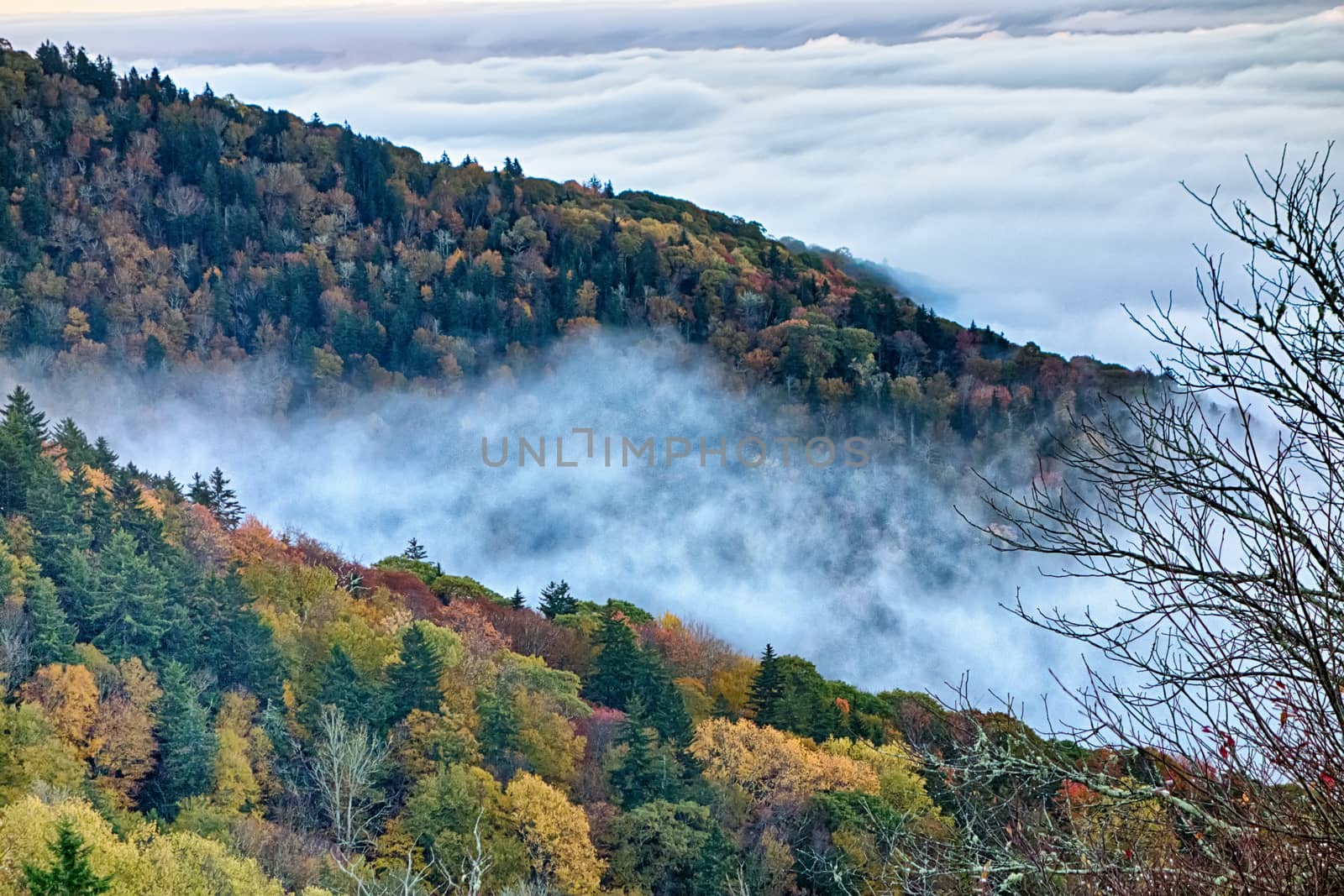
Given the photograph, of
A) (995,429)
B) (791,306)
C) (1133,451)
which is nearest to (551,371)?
(791,306)

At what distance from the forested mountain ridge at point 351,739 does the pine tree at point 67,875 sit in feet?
7.09

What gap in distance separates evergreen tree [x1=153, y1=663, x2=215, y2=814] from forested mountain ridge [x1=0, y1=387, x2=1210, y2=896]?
6 cm

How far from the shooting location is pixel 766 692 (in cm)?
4078

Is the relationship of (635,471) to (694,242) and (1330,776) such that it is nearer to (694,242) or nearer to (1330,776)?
(694,242)

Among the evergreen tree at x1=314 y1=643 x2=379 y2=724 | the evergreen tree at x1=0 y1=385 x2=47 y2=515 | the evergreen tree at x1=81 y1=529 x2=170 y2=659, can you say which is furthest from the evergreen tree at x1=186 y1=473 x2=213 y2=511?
the evergreen tree at x1=314 y1=643 x2=379 y2=724

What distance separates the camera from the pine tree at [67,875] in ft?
55.7

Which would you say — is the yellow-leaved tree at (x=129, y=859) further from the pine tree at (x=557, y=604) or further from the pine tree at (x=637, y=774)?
the pine tree at (x=557, y=604)

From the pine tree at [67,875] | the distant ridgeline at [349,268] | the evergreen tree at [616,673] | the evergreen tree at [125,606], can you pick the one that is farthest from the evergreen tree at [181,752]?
the distant ridgeline at [349,268]

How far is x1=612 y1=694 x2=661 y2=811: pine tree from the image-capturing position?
107ft

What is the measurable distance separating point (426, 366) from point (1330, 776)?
92831 millimetres

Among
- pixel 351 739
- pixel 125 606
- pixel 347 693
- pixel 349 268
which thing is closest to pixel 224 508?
pixel 125 606

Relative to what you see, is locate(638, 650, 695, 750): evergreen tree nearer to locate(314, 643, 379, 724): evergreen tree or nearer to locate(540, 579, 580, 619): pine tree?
locate(314, 643, 379, 724): evergreen tree

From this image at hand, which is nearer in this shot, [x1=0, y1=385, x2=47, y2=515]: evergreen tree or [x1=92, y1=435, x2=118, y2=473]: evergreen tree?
[x1=0, y1=385, x2=47, y2=515]: evergreen tree

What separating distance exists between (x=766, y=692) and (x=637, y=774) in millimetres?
8846
